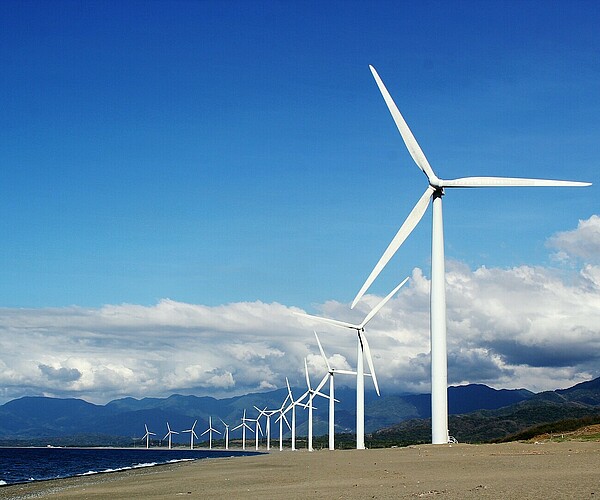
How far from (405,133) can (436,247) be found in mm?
10005

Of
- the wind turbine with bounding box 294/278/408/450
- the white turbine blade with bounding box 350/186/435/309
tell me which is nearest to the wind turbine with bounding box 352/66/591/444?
the white turbine blade with bounding box 350/186/435/309

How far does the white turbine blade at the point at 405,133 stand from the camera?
49531mm

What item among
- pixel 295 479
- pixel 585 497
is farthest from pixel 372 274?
pixel 585 497

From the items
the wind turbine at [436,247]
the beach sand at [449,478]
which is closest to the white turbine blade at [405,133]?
the wind turbine at [436,247]

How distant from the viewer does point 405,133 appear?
167 feet

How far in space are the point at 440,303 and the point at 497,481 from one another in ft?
62.8

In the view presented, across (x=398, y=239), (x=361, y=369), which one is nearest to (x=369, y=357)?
(x=361, y=369)

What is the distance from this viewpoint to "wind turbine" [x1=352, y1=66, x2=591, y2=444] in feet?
139

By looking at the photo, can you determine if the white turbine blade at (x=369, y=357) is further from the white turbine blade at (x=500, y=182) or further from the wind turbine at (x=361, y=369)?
the white turbine blade at (x=500, y=182)

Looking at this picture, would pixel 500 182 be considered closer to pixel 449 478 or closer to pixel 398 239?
pixel 398 239

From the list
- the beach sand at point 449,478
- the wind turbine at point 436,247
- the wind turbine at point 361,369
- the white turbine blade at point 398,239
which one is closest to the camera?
the beach sand at point 449,478

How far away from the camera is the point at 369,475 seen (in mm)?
32375

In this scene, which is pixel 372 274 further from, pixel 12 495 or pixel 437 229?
pixel 12 495

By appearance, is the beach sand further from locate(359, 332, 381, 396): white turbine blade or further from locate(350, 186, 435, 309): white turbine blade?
locate(359, 332, 381, 396): white turbine blade
